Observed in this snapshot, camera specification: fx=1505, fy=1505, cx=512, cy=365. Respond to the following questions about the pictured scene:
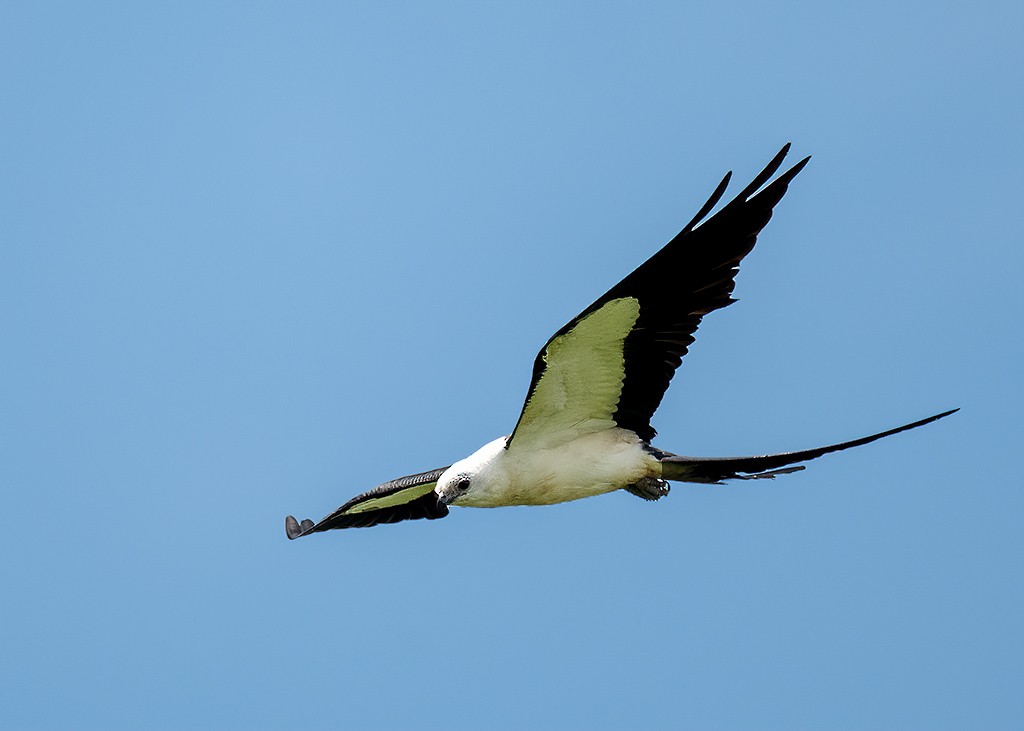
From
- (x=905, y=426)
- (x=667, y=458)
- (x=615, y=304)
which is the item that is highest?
(x=615, y=304)

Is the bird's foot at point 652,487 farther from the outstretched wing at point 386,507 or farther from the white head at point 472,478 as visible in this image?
the outstretched wing at point 386,507

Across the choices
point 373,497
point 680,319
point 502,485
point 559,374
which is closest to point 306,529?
point 373,497

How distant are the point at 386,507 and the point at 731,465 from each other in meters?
3.69

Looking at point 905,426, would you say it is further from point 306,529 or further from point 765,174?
Result: point 306,529

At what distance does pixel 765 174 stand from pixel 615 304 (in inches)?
55.7

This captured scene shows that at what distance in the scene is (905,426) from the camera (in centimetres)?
1030

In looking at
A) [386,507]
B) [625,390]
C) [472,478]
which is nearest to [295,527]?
[386,507]

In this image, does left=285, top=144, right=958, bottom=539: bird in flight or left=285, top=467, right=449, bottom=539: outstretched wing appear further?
left=285, top=467, right=449, bottom=539: outstretched wing

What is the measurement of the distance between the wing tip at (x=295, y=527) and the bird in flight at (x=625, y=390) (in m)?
1.74

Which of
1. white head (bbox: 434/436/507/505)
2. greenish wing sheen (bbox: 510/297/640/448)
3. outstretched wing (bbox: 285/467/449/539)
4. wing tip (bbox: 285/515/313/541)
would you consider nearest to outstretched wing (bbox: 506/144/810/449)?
A: greenish wing sheen (bbox: 510/297/640/448)

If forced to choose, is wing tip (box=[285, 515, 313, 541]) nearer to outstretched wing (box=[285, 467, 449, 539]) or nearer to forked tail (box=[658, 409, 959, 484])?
outstretched wing (box=[285, 467, 449, 539])

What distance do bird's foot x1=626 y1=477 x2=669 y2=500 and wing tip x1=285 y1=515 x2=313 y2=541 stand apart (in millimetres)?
3317

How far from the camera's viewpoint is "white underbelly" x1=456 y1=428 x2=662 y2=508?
11961 mm

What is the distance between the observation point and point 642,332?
1136 centimetres
